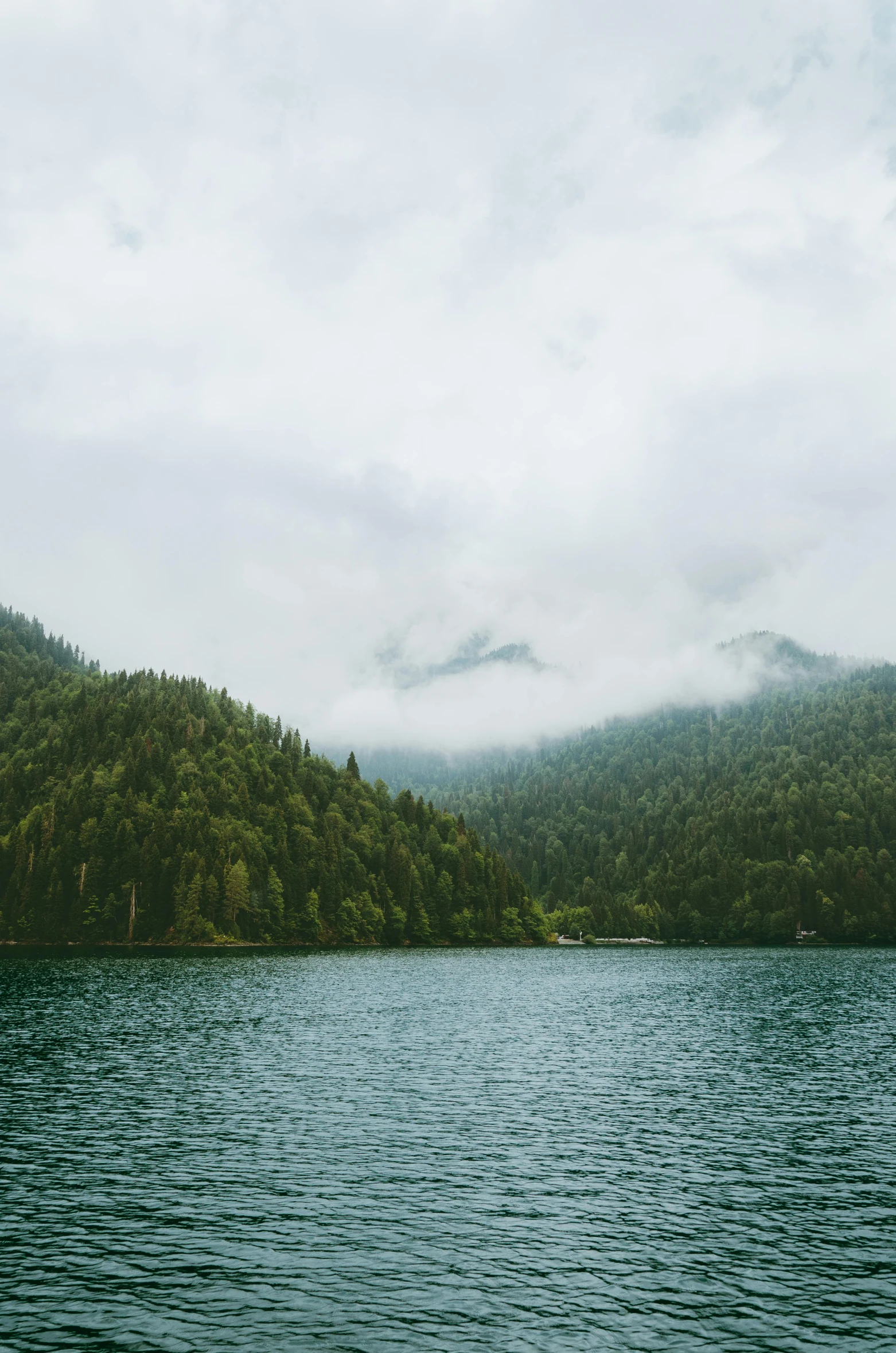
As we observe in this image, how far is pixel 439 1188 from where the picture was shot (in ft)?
134

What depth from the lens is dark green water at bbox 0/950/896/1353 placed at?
28203 mm

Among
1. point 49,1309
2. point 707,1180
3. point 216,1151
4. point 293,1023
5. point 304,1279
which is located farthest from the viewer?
point 293,1023

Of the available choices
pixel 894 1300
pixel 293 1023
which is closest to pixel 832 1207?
pixel 894 1300

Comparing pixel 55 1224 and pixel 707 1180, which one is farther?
pixel 707 1180

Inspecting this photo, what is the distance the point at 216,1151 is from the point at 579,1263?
72.9 feet

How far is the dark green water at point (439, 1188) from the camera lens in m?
28.2

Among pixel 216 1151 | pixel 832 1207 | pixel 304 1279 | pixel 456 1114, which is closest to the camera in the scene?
pixel 304 1279

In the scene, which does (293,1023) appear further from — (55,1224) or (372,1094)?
(55,1224)

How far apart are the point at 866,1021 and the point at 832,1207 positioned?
70.5m

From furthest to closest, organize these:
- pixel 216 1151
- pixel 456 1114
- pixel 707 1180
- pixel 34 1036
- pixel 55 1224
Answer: pixel 34 1036, pixel 456 1114, pixel 216 1151, pixel 707 1180, pixel 55 1224

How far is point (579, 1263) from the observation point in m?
32.6

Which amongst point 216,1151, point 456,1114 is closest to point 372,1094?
point 456,1114

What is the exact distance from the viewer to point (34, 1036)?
79125 millimetres

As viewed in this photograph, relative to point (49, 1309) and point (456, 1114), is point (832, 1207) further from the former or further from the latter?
point (49, 1309)
